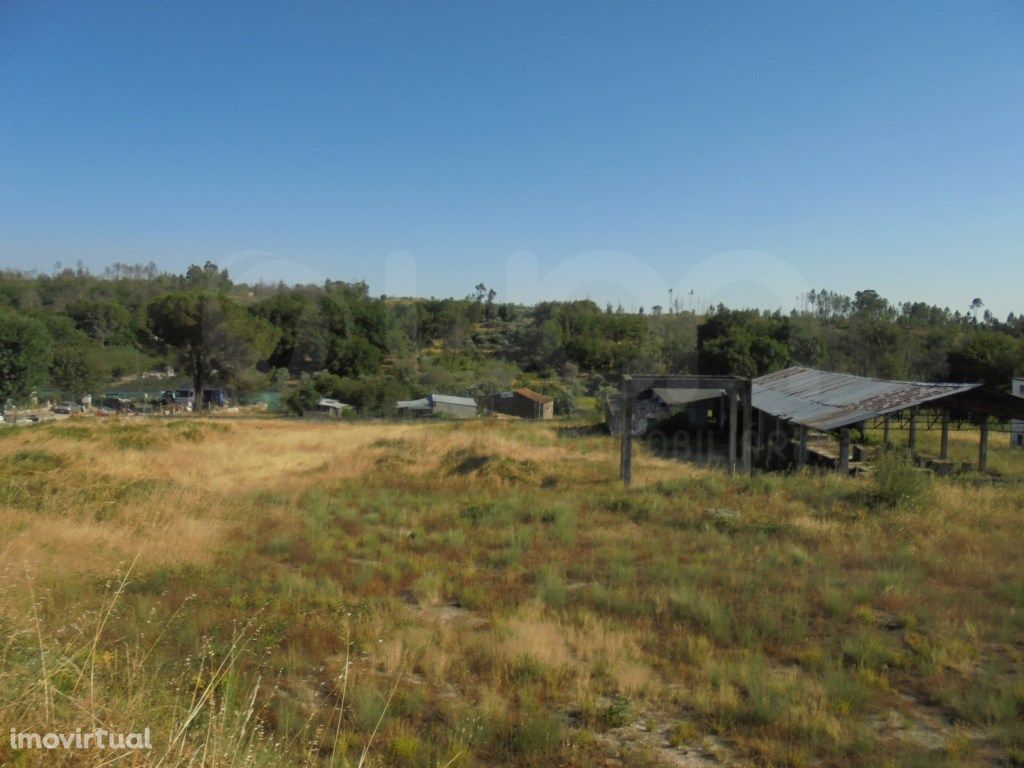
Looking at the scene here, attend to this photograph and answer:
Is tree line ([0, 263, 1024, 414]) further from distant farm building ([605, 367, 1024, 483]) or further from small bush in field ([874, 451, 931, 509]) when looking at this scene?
small bush in field ([874, 451, 931, 509])

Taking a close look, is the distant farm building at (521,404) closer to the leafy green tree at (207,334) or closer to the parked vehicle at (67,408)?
the leafy green tree at (207,334)

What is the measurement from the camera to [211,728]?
313 centimetres

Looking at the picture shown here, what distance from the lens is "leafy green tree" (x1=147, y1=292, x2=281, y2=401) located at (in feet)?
136

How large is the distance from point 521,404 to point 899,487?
32761 millimetres

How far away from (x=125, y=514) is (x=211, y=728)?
33.8 ft

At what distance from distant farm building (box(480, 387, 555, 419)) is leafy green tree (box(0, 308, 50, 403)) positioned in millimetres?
25628

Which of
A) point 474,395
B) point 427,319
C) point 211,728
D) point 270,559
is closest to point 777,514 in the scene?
point 270,559

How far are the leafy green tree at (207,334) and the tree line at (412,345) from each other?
0.09 metres

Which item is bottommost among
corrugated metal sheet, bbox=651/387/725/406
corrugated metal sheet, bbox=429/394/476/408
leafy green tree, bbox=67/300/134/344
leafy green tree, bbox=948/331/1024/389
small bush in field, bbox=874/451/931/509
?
corrugated metal sheet, bbox=429/394/476/408

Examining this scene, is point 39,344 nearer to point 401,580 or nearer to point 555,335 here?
point 401,580

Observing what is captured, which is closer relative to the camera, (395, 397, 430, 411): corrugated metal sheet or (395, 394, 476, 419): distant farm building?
(395, 394, 476, 419): distant farm building

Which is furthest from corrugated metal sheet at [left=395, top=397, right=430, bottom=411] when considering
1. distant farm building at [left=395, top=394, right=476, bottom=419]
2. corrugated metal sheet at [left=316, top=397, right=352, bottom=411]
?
corrugated metal sheet at [left=316, top=397, right=352, bottom=411]

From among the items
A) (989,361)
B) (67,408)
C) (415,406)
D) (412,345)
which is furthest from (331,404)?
(989,361)

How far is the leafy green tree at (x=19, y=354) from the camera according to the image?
121 feet
